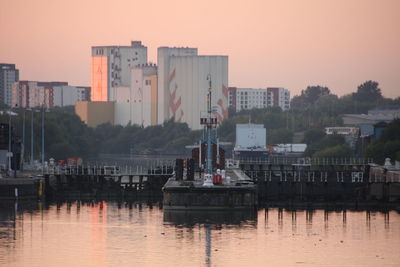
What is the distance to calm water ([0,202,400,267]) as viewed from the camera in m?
68.8

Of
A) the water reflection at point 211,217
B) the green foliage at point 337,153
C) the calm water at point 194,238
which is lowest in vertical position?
the calm water at point 194,238

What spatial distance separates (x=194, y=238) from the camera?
3007 inches

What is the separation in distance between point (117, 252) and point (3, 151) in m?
49.1

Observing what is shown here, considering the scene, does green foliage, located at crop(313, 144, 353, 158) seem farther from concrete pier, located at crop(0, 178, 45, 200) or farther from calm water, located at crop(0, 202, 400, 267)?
calm water, located at crop(0, 202, 400, 267)

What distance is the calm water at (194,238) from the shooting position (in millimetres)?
68750

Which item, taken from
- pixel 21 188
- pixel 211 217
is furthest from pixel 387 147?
pixel 211 217

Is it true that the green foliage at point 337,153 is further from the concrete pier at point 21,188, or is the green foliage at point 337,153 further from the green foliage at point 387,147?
the concrete pier at point 21,188

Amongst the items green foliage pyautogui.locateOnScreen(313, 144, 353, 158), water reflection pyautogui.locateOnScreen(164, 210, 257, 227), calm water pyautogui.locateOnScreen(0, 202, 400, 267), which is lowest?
calm water pyautogui.locateOnScreen(0, 202, 400, 267)

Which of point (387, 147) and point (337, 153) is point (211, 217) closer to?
point (387, 147)

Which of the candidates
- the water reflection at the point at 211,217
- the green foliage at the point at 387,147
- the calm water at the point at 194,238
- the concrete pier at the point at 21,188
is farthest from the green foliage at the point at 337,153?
the water reflection at the point at 211,217

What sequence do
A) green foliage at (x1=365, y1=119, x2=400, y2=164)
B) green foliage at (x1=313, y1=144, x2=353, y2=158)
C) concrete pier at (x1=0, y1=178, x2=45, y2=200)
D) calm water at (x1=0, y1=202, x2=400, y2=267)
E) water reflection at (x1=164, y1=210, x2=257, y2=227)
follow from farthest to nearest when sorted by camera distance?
green foliage at (x1=313, y1=144, x2=353, y2=158)
green foliage at (x1=365, y1=119, x2=400, y2=164)
concrete pier at (x1=0, y1=178, x2=45, y2=200)
water reflection at (x1=164, y1=210, x2=257, y2=227)
calm water at (x1=0, y1=202, x2=400, y2=267)

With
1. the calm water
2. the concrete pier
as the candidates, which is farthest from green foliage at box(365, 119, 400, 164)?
the calm water

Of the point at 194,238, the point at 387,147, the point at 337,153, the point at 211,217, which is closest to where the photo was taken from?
the point at 194,238

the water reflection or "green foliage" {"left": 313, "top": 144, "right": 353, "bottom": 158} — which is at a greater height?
"green foliage" {"left": 313, "top": 144, "right": 353, "bottom": 158}
